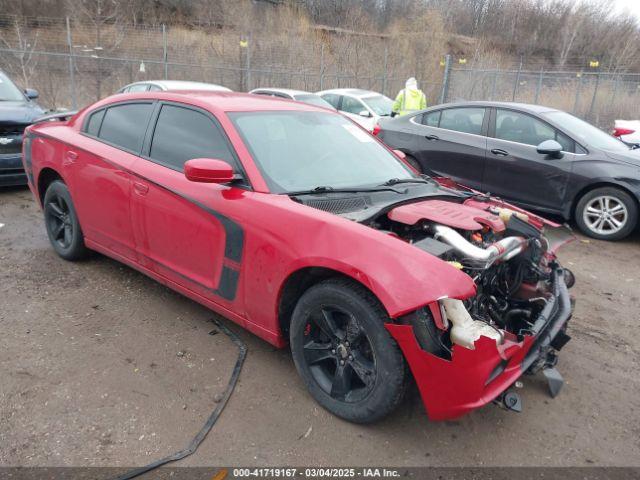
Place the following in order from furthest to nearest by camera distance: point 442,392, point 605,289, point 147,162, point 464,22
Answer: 1. point 464,22
2. point 605,289
3. point 147,162
4. point 442,392

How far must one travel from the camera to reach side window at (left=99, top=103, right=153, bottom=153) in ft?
11.9

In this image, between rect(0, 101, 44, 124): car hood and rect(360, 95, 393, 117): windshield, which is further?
rect(360, 95, 393, 117): windshield

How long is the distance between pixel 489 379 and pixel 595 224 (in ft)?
15.5

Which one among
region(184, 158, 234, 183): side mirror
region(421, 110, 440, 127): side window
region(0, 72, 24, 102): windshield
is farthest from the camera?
region(0, 72, 24, 102): windshield

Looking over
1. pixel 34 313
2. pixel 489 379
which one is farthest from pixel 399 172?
pixel 34 313

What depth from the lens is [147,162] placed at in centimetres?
344

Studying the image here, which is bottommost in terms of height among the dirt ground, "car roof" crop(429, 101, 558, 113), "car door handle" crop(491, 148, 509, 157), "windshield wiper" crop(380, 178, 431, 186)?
the dirt ground

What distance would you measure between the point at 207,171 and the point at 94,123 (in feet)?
6.39

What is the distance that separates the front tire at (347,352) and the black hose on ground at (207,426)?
17.2 inches

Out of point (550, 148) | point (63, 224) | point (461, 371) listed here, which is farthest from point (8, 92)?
point (461, 371)

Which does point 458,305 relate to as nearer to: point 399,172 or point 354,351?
point 354,351

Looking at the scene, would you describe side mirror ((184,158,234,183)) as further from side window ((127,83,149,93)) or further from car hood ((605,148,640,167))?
side window ((127,83,149,93))

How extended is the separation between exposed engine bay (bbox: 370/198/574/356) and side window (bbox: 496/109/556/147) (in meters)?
3.45

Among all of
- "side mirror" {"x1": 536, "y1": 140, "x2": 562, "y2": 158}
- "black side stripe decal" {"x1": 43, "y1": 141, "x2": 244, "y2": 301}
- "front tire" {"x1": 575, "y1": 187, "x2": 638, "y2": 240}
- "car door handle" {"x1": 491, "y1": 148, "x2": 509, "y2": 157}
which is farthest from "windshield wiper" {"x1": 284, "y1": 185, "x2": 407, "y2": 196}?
"front tire" {"x1": 575, "y1": 187, "x2": 638, "y2": 240}
